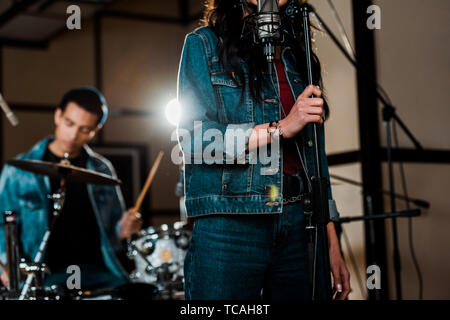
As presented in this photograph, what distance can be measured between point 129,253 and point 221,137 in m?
2.43

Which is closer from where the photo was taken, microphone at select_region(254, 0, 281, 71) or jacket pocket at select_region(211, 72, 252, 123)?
microphone at select_region(254, 0, 281, 71)

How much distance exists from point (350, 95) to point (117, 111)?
11.9 feet

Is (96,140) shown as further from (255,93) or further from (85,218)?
(255,93)

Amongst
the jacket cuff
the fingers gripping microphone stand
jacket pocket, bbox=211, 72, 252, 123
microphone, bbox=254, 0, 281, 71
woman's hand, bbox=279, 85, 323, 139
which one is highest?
microphone, bbox=254, 0, 281, 71

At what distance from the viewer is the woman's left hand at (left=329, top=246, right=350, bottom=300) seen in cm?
171

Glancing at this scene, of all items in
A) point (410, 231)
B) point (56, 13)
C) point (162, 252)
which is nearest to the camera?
point (410, 231)

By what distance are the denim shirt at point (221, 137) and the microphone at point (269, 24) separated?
6.5 inches

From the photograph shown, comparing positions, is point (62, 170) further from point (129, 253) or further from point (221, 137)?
point (221, 137)

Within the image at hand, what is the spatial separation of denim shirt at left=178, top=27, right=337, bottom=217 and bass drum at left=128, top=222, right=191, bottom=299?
2057 millimetres

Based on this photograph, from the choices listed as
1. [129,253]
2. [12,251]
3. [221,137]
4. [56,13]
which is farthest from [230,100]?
[56,13]

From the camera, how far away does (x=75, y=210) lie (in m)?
3.84

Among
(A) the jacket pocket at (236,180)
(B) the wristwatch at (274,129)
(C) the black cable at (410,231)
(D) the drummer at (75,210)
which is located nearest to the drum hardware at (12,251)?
(D) the drummer at (75,210)

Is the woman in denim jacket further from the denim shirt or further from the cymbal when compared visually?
the cymbal

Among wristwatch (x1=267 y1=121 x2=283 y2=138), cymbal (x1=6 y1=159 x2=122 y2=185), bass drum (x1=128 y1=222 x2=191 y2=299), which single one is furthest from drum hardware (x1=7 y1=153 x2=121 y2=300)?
wristwatch (x1=267 y1=121 x2=283 y2=138)
